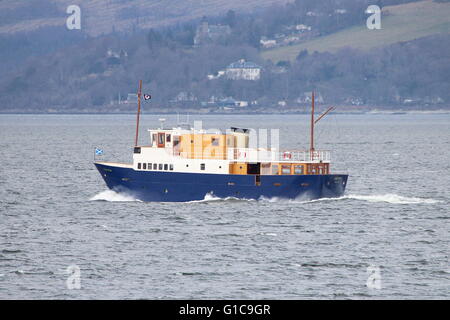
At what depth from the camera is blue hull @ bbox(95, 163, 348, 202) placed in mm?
71250

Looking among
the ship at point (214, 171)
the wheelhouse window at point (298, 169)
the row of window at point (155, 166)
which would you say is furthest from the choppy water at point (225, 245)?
the row of window at point (155, 166)

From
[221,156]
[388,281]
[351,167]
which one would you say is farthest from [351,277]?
[351,167]

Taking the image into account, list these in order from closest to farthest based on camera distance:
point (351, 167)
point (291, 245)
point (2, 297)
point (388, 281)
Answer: point (2, 297) < point (388, 281) < point (291, 245) < point (351, 167)

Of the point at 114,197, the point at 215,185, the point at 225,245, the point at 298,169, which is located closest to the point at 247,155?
the point at 215,185

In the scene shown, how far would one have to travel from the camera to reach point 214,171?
7150 cm

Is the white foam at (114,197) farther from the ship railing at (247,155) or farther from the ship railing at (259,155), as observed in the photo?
the ship railing at (259,155)

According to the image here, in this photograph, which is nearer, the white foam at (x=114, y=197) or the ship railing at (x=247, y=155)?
the ship railing at (x=247, y=155)

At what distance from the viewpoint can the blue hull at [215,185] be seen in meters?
71.2

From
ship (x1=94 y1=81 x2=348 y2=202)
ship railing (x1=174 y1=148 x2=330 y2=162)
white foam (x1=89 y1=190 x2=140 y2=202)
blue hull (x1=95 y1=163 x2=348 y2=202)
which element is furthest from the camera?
white foam (x1=89 y1=190 x2=140 y2=202)

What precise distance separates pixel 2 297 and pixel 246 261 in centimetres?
1411

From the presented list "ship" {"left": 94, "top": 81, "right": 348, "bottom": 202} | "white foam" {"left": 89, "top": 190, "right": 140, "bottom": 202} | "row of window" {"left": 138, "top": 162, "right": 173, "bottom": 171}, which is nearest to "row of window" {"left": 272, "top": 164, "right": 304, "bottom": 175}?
"ship" {"left": 94, "top": 81, "right": 348, "bottom": 202}

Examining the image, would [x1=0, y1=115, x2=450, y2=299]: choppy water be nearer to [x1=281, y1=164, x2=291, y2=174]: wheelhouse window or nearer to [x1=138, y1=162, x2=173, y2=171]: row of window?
[x1=281, y1=164, x2=291, y2=174]: wheelhouse window

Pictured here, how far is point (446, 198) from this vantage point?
83625 millimetres
